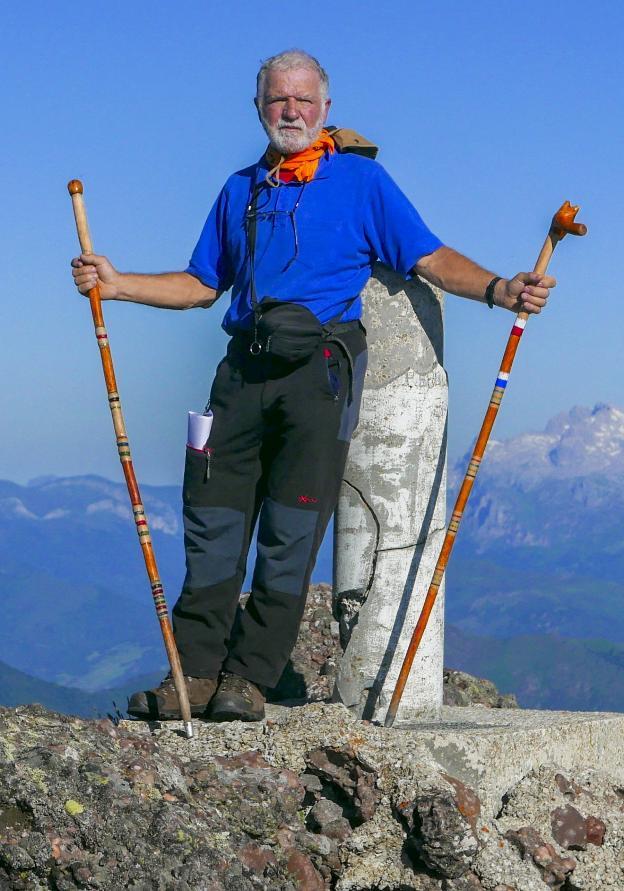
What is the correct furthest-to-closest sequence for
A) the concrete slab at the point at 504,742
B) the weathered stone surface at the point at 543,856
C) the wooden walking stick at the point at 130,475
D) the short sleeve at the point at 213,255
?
1. the short sleeve at the point at 213,255
2. the wooden walking stick at the point at 130,475
3. the concrete slab at the point at 504,742
4. the weathered stone surface at the point at 543,856

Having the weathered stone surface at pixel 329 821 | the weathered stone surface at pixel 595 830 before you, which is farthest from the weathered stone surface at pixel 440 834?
the weathered stone surface at pixel 595 830

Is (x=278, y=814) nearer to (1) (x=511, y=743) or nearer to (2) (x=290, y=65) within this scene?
(1) (x=511, y=743)

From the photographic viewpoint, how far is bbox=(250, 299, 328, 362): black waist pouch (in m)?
6.80

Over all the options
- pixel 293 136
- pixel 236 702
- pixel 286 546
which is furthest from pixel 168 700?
pixel 293 136

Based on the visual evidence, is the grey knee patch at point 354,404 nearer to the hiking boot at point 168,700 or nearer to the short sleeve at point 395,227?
the short sleeve at point 395,227

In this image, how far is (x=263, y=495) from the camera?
23.7 ft

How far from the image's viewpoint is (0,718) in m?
5.65

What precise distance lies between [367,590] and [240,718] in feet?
3.31

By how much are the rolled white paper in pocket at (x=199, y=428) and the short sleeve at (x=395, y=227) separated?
1241mm

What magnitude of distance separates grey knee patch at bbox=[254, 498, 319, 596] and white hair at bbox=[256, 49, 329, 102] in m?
2.12

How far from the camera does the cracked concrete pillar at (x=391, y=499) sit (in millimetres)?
7355

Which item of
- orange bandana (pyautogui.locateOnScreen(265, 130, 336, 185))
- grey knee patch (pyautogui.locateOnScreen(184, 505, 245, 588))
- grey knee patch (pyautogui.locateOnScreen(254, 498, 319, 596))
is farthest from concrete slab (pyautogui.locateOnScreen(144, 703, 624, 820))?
orange bandana (pyautogui.locateOnScreen(265, 130, 336, 185))

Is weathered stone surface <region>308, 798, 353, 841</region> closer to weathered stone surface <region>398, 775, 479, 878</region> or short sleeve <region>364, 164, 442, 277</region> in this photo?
weathered stone surface <region>398, 775, 479, 878</region>

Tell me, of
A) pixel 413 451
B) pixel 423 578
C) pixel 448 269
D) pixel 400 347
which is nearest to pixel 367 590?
pixel 423 578
